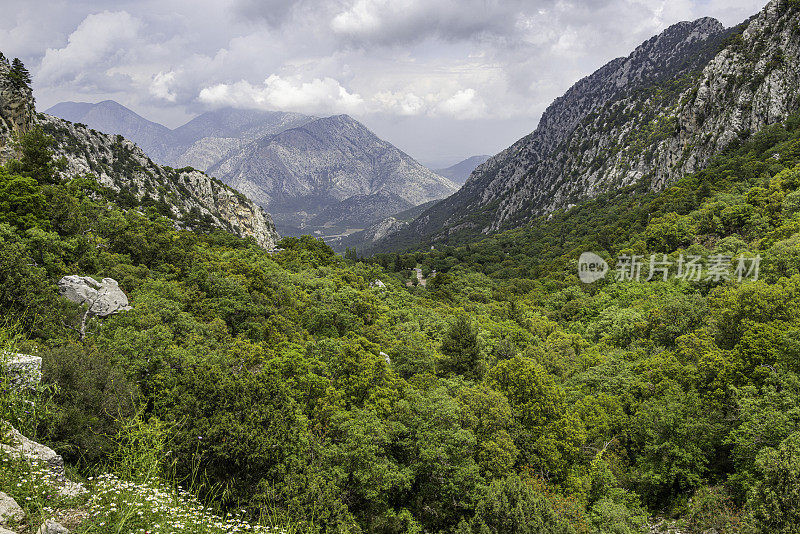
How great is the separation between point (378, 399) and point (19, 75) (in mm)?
85135

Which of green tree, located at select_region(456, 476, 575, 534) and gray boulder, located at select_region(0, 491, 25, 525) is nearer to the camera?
gray boulder, located at select_region(0, 491, 25, 525)

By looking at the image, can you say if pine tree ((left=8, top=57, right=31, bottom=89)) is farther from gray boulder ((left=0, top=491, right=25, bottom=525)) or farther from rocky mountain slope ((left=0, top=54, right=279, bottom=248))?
gray boulder ((left=0, top=491, right=25, bottom=525))

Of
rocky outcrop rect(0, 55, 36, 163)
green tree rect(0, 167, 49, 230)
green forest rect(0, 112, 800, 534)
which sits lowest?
green forest rect(0, 112, 800, 534)

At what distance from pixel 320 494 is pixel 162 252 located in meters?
44.2

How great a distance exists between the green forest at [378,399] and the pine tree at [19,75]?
25.0 meters

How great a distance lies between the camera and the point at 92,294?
1256 inches

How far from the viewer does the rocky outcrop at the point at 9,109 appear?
6118 centimetres

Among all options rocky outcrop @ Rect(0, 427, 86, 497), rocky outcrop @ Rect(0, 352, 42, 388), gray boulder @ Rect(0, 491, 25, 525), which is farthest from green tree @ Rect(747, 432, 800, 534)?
rocky outcrop @ Rect(0, 352, 42, 388)

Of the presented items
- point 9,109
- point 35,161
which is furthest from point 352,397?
point 9,109

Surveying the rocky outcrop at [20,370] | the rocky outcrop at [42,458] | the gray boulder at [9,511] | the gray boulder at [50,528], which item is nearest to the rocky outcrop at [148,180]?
the rocky outcrop at [20,370]

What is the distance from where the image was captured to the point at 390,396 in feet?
96.1

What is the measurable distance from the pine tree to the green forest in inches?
986

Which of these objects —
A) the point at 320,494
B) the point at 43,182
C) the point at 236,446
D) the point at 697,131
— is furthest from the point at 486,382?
the point at 697,131

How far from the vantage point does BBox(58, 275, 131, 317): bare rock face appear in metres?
31.2
